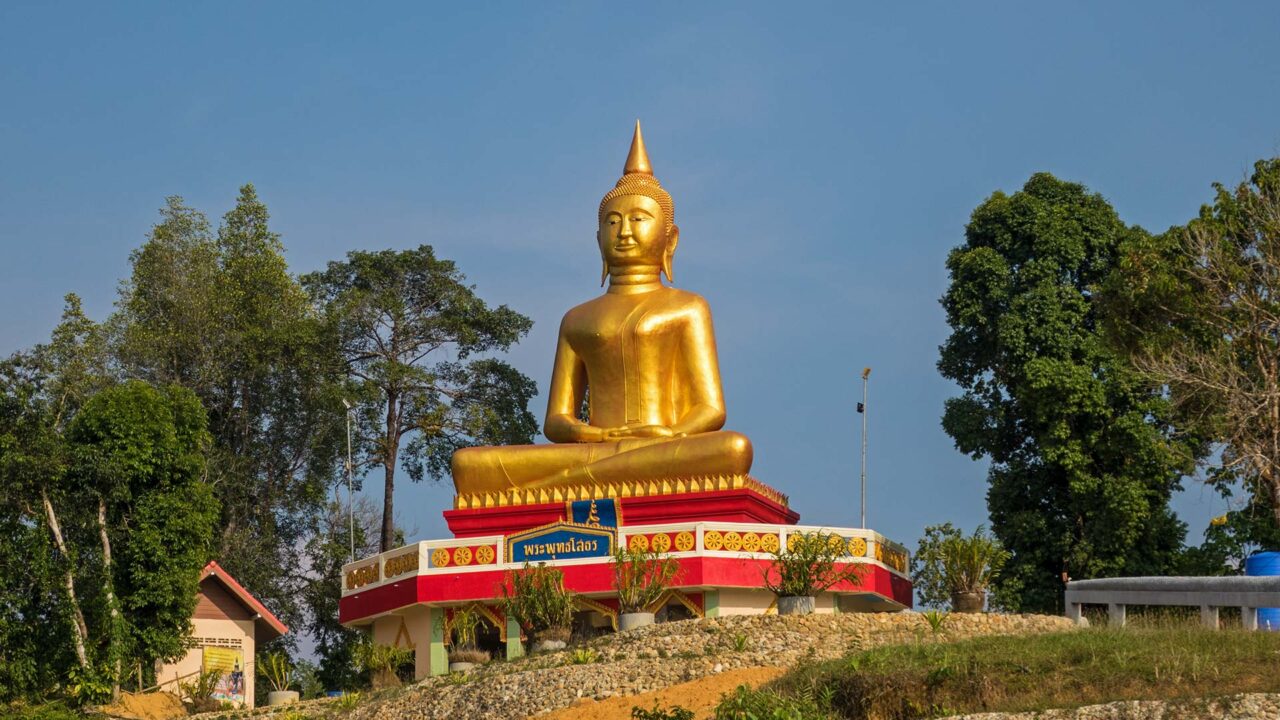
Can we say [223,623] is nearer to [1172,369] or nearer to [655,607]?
[655,607]

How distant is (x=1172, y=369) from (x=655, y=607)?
765 cm

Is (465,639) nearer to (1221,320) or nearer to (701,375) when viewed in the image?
(701,375)

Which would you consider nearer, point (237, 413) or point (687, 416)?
point (687, 416)

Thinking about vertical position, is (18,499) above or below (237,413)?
below

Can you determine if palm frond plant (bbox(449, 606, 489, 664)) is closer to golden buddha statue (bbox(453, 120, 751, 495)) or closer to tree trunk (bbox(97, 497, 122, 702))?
golden buddha statue (bbox(453, 120, 751, 495))

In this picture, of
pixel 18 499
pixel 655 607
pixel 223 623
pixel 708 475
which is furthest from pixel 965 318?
pixel 18 499

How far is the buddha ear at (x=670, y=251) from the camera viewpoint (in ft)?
98.0

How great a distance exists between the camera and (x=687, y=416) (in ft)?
91.7

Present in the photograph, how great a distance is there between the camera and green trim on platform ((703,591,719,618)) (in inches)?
944

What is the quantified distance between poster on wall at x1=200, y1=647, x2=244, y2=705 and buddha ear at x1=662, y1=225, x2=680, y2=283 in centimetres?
926

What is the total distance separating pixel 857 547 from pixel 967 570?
1990 millimetres

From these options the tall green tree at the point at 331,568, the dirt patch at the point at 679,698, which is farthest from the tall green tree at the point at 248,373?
the dirt patch at the point at 679,698

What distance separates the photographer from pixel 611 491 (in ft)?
85.9

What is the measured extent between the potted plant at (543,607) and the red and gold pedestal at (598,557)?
0.96 m
